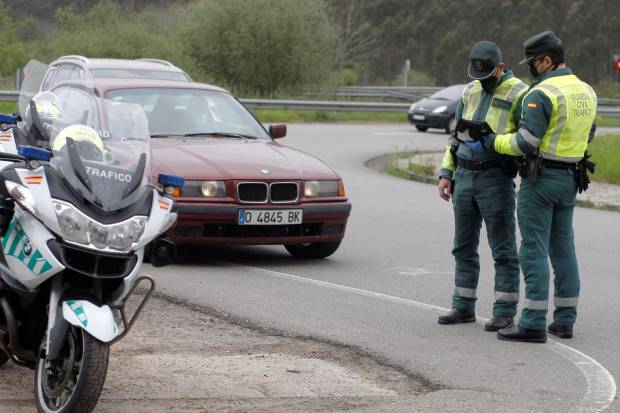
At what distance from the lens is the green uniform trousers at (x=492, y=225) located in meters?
8.00

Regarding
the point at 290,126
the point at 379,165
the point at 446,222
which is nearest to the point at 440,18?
the point at 290,126

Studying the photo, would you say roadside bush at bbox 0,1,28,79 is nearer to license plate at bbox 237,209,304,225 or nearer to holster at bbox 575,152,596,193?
license plate at bbox 237,209,304,225

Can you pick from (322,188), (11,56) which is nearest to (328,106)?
(11,56)

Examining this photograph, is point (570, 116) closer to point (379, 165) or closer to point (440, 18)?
point (379, 165)

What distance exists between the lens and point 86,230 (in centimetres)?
534

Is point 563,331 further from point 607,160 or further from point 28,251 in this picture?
point 607,160

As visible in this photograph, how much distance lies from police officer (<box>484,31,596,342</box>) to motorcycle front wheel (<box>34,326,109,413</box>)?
10.7ft

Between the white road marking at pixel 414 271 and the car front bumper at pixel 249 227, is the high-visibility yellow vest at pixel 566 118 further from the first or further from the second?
the car front bumper at pixel 249 227

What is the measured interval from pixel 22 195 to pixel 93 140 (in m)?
0.47

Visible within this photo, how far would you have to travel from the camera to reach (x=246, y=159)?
10.6m

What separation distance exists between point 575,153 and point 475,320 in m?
1.37

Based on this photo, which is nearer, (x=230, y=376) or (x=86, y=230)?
(x=86, y=230)

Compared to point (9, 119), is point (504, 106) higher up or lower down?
higher up

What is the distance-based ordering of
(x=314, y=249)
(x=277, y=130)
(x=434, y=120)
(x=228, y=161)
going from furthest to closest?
(x=434, y=120), (x=277, y=130), (x=314, y=249), (x=228, y=161)
